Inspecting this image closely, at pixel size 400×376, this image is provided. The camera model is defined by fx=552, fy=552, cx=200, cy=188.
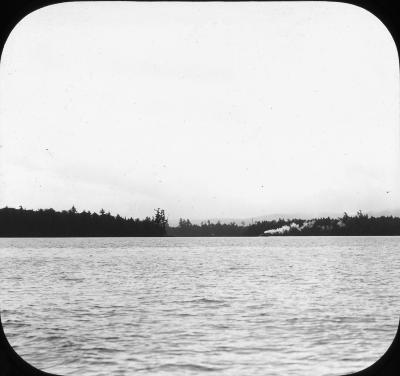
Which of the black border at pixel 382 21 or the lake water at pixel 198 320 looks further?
the lake water at pixel 198 320

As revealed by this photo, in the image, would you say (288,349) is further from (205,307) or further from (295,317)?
(205,307)

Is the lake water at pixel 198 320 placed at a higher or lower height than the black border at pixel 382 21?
lower

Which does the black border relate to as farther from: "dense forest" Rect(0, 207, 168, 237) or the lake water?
"dense forest" Rect(0, 207, 168, 237)

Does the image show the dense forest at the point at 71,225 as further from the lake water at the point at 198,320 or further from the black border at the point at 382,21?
the black border at the point at 382,21

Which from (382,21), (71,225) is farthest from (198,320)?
(71,225)

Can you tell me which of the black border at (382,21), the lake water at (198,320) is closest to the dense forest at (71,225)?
the lake water at (198,320)

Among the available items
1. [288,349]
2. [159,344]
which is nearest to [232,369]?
[159,344]

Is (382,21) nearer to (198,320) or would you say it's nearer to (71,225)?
(198,320)

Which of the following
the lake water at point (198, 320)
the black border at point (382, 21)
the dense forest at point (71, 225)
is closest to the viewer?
the black border at point (382, 21)
